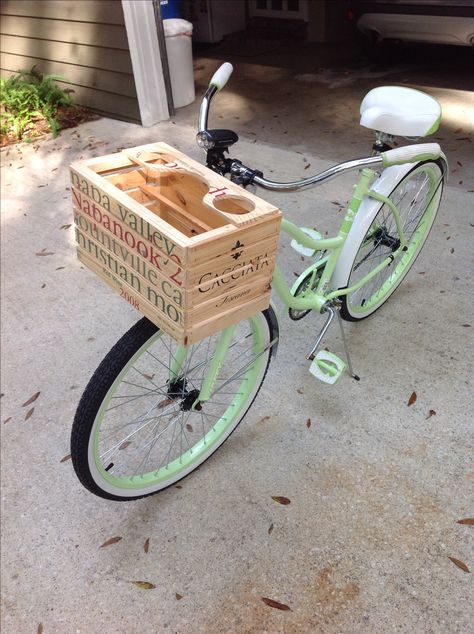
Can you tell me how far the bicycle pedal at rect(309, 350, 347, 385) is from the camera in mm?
1912

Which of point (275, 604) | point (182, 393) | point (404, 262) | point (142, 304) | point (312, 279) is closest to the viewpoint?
point (142, 304)

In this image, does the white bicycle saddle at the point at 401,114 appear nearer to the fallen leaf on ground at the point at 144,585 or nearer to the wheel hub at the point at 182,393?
the wheel hub at the point at 182,393

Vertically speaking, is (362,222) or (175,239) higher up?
(175,239)

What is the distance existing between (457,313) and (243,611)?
1.75m

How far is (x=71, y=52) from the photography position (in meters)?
5.11

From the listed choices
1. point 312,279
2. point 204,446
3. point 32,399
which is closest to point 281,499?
point 204,446

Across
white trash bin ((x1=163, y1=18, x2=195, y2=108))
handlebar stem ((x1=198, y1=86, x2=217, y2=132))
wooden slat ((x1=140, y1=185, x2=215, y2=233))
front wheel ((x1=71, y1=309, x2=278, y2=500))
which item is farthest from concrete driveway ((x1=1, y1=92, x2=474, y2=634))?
white trash bin ((x1=163, y1=18, x2=195, y2=108))

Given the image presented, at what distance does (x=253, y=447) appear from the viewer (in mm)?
1953

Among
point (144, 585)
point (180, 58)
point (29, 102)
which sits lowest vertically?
point (144, 585)

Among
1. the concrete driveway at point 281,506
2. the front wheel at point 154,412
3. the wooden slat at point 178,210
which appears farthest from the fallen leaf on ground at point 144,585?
the wooden slat at point 178,210

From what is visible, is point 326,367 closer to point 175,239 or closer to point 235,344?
point 235,344

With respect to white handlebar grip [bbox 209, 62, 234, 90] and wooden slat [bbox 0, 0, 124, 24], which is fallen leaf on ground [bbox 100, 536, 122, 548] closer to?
white handlebar grip [bbox 209, 62, 234, 90]

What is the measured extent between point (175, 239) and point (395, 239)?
4.99 feet

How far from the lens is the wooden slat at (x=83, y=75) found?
15.7 ft
